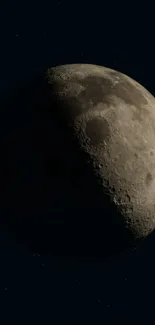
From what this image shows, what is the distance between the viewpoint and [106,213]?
1009 centimetres

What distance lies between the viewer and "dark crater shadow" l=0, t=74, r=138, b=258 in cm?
975

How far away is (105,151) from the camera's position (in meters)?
9.91

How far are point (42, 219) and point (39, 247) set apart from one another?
777 mm

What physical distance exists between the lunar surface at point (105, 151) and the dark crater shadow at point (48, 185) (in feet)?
0.05

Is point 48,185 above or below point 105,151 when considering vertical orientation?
below

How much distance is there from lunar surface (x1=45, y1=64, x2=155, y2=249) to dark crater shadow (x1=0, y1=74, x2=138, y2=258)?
0.05 feet

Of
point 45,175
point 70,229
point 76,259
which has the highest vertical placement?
point 45,175

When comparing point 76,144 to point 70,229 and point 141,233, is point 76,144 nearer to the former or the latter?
point 70,229

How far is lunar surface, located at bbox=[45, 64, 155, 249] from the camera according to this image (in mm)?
9844

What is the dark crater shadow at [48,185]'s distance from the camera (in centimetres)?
975

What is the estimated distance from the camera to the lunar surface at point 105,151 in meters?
9.84

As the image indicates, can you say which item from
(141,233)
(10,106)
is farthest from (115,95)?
(141,233)

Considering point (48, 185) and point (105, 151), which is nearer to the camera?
point (48, 185)

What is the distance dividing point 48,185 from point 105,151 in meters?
0.92
